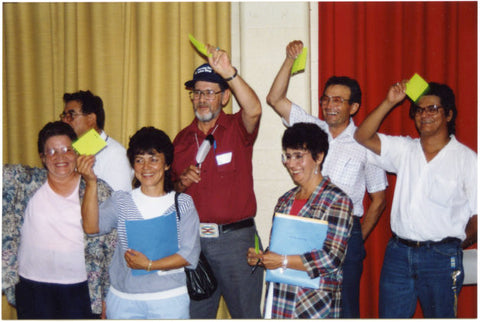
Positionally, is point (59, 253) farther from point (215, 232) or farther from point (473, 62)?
point (473, 62)

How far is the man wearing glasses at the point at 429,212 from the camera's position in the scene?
8.03 ft

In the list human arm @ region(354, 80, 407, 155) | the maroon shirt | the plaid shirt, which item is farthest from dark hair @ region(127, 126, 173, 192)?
human arm @ region(354, 80, 407, 155)

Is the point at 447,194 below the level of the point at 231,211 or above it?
above

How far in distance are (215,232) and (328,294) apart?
0.83 meters

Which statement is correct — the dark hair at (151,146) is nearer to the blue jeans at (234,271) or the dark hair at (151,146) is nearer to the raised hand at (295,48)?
the blue jeans at (234,271)

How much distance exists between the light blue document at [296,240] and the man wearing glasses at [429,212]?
791 millimetres

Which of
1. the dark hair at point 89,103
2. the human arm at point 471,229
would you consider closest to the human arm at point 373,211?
the human arm at point 471,229

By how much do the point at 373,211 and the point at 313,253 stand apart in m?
1.05

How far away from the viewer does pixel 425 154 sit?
2.58m

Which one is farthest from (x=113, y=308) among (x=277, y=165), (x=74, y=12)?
(x=74, y=12)

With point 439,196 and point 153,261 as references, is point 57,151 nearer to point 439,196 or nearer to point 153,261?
point 153,261

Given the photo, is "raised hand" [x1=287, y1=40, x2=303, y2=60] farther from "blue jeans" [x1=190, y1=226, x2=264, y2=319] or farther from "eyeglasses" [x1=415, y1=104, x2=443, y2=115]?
"blue jeans" [x1=190, y1=226, x2=264, y2=319]

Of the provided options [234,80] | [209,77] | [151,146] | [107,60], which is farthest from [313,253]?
[107,60]

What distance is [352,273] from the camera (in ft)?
8.54
